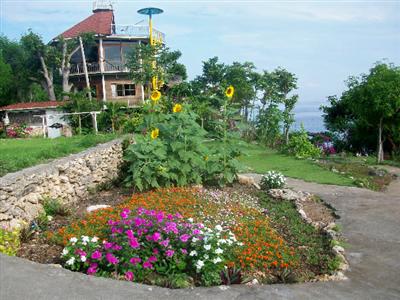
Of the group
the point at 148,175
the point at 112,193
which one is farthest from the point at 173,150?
the point at 112,193

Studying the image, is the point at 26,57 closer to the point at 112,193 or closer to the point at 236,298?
the point at 112,193

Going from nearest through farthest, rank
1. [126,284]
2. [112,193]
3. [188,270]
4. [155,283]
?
[126,284], [155,283], [188,270], [112,193]

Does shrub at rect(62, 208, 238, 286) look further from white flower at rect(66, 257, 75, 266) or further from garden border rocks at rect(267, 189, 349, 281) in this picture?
garden border rocks at rect(267, 189, 349, 281)

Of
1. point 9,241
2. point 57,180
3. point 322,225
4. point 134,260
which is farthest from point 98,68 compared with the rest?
point 134,260

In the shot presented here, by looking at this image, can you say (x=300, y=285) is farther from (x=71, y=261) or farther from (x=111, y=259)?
(x=71, y=261)

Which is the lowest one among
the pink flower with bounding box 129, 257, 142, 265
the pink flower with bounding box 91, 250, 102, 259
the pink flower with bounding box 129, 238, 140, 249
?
the pink flower with bounding box 129, 257, 142, 265

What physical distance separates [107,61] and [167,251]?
29.9 meters

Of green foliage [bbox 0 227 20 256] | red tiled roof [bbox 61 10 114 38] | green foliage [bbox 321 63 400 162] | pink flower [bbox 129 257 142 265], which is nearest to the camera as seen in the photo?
pink flower [bbox 129 257 142 265]

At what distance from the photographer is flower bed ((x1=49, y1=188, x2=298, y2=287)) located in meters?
4.58

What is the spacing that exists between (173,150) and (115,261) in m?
3.96

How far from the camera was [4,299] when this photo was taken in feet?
11.0

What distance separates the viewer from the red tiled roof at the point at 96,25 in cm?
3262

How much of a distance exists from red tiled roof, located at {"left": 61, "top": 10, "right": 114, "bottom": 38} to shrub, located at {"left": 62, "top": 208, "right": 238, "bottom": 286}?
29421 mm

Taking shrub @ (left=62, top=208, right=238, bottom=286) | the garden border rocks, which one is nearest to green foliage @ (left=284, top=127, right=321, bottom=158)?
the garden border rocks
